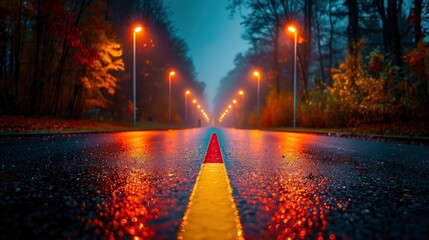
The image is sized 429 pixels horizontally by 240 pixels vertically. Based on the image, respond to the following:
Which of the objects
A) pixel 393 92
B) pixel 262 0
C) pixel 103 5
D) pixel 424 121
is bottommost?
pixel 424 121

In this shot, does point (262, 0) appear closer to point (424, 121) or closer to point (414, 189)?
point (424, 121)

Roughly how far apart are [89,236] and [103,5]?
26.2 metres

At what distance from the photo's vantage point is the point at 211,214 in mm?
2838

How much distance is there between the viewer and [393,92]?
18.1 metres

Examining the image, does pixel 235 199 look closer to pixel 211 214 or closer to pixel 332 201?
pixel 211 214

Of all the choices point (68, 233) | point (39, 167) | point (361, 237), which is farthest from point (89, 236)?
point (39, 167)

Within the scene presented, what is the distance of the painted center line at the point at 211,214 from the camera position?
233 centimetres

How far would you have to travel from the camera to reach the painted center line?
7.65ft

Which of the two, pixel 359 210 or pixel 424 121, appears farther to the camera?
pixel 424 121

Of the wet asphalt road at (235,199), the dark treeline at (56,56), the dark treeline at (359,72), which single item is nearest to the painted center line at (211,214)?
the wet asphalt road at (235,199)

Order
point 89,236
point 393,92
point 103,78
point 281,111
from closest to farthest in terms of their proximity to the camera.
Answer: point 89,236 → point 393,92 → point 103,78 → point 281,111

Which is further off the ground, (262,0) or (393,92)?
(262,0)

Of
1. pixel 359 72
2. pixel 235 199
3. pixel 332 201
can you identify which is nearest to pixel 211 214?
pixel 235 199

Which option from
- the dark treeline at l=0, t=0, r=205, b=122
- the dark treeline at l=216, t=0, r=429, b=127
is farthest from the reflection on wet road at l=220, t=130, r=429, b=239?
the dark treeline at l=0, t=0, r=205, b=122
